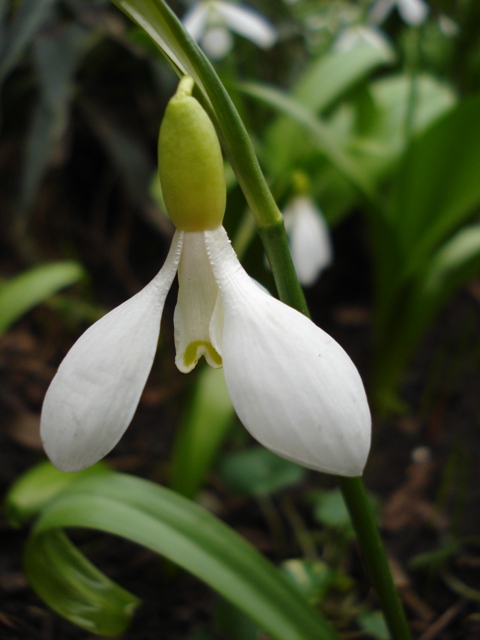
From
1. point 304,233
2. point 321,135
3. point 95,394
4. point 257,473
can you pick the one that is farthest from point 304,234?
point 95,394

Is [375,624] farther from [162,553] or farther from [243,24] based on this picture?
[243,24]

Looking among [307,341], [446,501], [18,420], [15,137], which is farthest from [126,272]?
[307,341]

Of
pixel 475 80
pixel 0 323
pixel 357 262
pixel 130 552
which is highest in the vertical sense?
pixel 0 323

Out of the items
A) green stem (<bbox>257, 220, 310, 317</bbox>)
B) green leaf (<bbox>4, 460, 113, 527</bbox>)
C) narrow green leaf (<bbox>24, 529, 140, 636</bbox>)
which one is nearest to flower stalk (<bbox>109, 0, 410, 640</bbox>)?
green stem (<bbox>257, 220, 310, 317</bbox>)

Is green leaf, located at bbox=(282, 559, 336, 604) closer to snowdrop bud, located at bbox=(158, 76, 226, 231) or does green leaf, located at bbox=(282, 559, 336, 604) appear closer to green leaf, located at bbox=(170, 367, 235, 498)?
green leaf, located at bbox=(170, 367, 235, 498)

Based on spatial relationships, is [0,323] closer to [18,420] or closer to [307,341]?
[18,420]

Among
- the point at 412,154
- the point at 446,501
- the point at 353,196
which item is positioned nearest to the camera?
the point at 446,501
